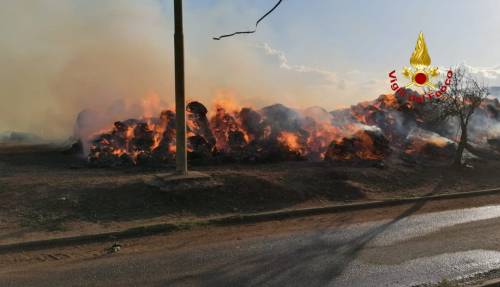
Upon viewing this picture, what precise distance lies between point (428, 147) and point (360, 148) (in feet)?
17.1

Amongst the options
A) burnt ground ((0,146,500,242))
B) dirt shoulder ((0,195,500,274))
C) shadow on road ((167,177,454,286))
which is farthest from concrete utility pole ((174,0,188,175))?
shadow on road ((167,177,454,286))

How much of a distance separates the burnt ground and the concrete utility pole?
1111mm

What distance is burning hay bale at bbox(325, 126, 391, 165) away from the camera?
1769 cm

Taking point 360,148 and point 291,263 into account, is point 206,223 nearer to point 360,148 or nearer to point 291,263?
point 291,263

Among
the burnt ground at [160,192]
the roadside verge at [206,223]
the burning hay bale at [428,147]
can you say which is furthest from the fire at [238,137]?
the roadside verge at [206,223]

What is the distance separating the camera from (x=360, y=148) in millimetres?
18344

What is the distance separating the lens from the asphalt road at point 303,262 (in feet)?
18.4

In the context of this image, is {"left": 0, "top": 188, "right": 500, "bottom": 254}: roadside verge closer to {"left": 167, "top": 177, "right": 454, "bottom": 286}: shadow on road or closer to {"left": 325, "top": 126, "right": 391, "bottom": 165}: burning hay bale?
{"left": 167, "top": 177, "right": 454, "bottom": 286}: shadow on road

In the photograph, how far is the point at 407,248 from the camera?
284 inches

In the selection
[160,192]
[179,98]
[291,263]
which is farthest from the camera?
[179,98]

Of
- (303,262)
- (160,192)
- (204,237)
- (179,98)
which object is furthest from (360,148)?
(303,262)

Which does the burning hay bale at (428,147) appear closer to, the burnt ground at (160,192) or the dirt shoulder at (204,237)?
the burnt ground at (160,192)

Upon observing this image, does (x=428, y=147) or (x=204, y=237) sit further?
(x=428, y=147)

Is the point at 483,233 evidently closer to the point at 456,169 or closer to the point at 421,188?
the point at 421,188
